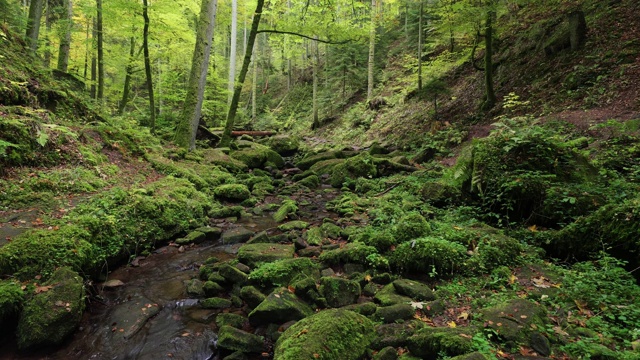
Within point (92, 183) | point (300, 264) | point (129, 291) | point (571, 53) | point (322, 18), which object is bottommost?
point (129, 291)

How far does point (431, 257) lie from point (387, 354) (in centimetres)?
209

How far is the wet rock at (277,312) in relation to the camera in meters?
4.16

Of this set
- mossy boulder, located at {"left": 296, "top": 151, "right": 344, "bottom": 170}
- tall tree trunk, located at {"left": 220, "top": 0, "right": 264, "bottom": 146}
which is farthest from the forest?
mossy boulder, located at {"left": 296, "top": 151, "right": 344, "bottom": 170}

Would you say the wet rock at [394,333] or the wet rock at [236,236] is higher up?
the wet rock at [236,236]

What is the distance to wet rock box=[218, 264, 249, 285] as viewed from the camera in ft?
17.0

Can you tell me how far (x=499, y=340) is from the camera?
3.33 metres

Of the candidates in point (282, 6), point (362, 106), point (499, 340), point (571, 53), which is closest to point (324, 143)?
point (362, 106)

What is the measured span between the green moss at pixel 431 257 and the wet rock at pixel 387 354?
1.79 m

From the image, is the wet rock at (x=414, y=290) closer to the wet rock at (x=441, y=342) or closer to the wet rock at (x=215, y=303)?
the wet rock at (x=441, y=342)

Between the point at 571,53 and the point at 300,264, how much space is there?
13.4m

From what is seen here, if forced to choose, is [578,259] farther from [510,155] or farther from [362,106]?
[362,106]

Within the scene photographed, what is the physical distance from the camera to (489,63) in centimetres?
1301

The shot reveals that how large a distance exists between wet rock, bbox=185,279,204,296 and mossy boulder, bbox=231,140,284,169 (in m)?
9.09

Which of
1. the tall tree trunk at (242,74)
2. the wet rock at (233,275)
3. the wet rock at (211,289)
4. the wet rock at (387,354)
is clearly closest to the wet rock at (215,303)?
the wet rock at (211,289)
